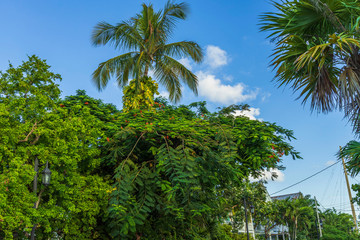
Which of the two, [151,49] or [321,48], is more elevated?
[151,49]

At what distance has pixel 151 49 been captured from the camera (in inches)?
621

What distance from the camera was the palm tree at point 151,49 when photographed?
1600 cm

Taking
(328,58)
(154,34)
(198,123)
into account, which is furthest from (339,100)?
(154,34)

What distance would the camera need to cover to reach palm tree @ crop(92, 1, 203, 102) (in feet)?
52.5

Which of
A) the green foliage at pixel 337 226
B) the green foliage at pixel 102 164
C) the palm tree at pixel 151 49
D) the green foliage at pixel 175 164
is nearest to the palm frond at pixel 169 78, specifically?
the palm tree at pixel 151 49

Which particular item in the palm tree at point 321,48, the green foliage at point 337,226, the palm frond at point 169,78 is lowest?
the green foliage at point 337,226

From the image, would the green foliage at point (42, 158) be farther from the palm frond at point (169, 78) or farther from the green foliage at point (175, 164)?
the palm frond at point (169, 78)

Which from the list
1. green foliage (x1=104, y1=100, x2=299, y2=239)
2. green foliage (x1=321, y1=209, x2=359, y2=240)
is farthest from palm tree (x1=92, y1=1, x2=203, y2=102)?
green foliage (x1=321, y1=209, x2=359, y2=240)

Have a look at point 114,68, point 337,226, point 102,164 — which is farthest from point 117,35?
point 337,226

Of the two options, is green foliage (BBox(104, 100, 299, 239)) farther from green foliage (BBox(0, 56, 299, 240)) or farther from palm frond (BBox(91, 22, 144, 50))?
palm frond (BBox(91, 22, 144, 50))

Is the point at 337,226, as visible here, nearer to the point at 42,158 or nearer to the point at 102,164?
the point at 102,164

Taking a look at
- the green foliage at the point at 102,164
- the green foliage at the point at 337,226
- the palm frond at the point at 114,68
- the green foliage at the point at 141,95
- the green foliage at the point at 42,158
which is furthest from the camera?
the green foliage at the point at 337,226

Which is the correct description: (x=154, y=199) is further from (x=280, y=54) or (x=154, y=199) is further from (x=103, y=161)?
(x=280, y=54)

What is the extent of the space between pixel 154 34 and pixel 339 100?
10.1 meters
